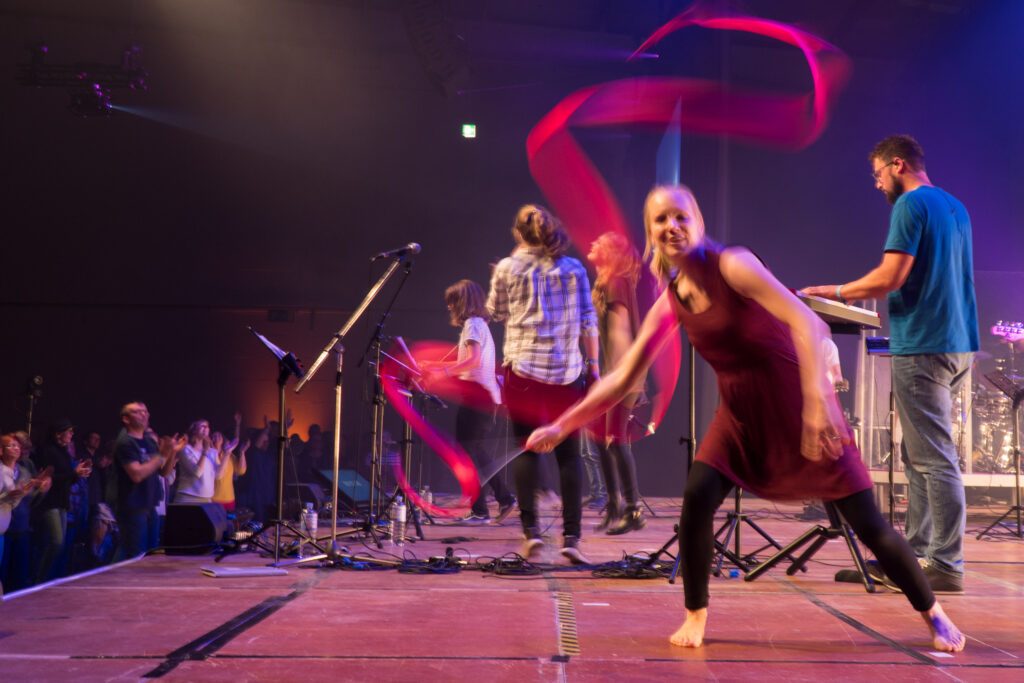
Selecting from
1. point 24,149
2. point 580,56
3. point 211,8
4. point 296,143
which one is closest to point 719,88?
point 580,56

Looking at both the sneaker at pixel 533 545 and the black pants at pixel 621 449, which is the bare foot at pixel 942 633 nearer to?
the sneaker at pixel 533 545

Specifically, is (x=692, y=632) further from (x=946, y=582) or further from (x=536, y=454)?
(x=536, y=454)

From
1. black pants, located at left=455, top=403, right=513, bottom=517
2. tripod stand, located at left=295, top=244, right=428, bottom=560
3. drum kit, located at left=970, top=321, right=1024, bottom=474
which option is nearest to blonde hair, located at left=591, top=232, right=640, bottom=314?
tripod stand, located at left=295, top=244, right=428, bottom=560

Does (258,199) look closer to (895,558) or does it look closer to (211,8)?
(211,8)

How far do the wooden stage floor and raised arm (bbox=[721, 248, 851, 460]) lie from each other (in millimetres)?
630

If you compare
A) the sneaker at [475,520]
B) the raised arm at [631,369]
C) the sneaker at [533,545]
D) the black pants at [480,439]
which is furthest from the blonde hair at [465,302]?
the raised arm at [631,369]

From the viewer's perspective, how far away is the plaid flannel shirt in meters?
4.64

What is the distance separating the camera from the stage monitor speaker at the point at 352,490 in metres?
8.67

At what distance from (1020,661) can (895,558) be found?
429mm

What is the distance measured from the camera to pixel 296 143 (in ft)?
44.7

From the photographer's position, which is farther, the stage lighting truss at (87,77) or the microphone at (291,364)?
the stage lighting truss at (87,77)

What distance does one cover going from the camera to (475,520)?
7371 millimetres

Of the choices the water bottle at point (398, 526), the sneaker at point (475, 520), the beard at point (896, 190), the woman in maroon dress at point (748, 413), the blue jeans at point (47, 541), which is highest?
the beard at point (896, 190)

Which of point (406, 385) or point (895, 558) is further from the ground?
point (406, 385)
